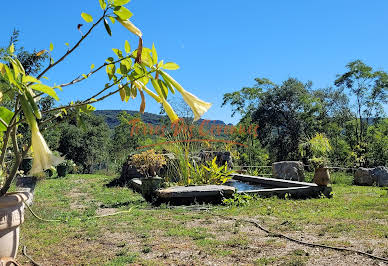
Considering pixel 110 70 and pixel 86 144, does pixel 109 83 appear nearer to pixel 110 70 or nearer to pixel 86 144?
pixel 110 70

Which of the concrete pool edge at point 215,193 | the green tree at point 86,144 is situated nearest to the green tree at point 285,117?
the green tree at point 86,144

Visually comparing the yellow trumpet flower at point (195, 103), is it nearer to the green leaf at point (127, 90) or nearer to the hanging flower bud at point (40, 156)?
the green leaf at point (127, 90)

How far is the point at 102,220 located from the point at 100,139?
1650 centimetres

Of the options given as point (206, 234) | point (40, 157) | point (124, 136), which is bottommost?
point (206, 234)

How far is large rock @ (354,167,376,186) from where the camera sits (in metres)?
8.12

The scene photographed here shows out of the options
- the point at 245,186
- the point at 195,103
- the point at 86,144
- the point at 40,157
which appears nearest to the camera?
the point at 40,157

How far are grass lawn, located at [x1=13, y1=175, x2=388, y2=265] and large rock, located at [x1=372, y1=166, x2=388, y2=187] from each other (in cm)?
313

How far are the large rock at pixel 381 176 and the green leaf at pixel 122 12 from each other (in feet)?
27.3

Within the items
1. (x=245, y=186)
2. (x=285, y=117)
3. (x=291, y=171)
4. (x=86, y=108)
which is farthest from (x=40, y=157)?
(x=285, y=117)

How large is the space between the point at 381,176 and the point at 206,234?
21.3 feet

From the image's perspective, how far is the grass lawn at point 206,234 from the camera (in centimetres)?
249

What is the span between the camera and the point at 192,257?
2500 mm

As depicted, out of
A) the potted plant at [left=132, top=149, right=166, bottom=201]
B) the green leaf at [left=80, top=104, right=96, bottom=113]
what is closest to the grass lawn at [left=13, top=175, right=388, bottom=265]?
the potted plant at [left=132, top=149, right=166, bottom=201]

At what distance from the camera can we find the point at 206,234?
316 centimetres
